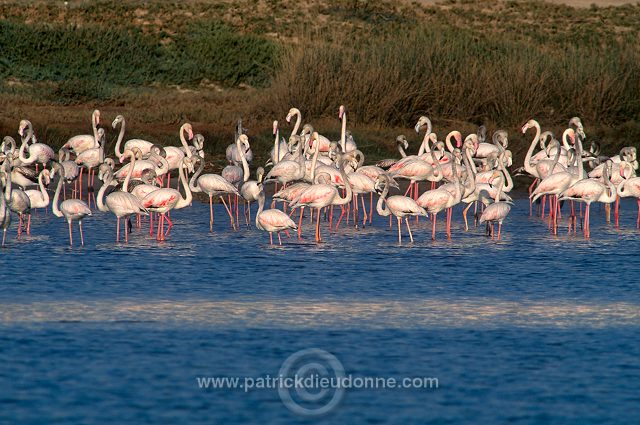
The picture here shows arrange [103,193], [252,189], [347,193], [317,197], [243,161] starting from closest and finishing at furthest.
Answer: [103,193]
[317,197]
[347,193]
[252,189]
[243,161]

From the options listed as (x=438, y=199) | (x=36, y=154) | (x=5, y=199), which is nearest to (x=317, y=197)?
(x=438, y=199)

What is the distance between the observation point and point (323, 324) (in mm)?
A: 8453

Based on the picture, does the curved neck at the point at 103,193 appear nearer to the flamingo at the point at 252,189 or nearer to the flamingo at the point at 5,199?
the flamingo at the point at 5,199

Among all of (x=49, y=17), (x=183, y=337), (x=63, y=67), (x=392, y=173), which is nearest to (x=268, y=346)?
(x=183, y=337)

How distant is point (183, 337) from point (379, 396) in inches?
73.1

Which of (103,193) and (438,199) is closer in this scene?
(103,193)

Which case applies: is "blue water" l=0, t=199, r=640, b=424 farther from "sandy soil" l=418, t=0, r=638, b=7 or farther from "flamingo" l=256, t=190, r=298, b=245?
"sandy soil" l=418, t=0, r=638, b=7

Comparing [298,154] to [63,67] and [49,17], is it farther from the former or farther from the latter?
[49,17]

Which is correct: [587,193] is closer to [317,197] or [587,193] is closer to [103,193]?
[317,197]

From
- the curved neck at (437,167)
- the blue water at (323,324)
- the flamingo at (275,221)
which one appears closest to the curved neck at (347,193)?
the blue water at (323,324)

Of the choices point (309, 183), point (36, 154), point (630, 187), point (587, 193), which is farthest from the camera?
point (36, 154)

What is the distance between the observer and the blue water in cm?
655

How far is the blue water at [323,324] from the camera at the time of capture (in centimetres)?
655

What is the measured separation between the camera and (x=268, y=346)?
307 inches
